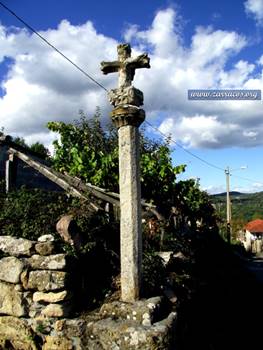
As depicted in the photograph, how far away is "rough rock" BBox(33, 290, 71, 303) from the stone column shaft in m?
0.77

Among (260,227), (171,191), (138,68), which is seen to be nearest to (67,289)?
(138,68)

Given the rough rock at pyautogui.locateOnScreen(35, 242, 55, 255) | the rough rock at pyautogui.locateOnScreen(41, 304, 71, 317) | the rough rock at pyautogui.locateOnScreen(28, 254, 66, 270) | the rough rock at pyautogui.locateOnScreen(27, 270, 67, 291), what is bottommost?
the rough rock at pyautogui.locateOnScreen(41, 304, 71, 317)

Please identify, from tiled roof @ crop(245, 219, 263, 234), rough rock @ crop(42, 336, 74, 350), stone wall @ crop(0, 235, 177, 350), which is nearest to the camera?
stone wall @ crop(0, 235, 177, 350)

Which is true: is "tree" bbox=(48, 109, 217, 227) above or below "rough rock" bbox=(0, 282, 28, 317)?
above

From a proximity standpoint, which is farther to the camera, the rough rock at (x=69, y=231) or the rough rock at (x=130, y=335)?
the rough rock at (x=69, y=231)

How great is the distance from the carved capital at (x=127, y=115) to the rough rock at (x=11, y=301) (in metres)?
2.75

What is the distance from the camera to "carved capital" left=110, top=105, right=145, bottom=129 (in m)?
5.54

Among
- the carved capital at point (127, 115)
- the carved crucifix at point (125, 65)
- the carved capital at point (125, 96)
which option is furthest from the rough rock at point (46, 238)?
the carved crucifix at point (125, 65)

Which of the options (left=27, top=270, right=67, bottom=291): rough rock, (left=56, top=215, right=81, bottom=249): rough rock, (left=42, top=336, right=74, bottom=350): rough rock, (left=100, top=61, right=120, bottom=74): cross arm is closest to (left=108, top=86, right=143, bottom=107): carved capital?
(left=100, top=61, right=120, bottom=74): cross arm

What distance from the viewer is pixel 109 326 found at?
4.79 m

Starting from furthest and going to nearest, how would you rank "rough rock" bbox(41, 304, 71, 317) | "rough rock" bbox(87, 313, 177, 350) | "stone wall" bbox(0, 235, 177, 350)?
"rough rock" bbox(41, 304, 71, 317) → "stone wall" bbox(0, 235, 177, 350) → "rough rock" bbox(87, 313, 177, 350)

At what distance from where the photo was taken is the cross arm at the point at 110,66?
18.9 ft

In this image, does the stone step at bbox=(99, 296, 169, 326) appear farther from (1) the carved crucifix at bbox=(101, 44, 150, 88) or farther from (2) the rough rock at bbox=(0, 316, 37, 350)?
(1) the carved crucifix at bbox=(101, 44, 150, 88)

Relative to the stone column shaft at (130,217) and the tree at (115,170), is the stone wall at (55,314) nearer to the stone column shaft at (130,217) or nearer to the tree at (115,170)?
the stone column shaft at (130,217)
